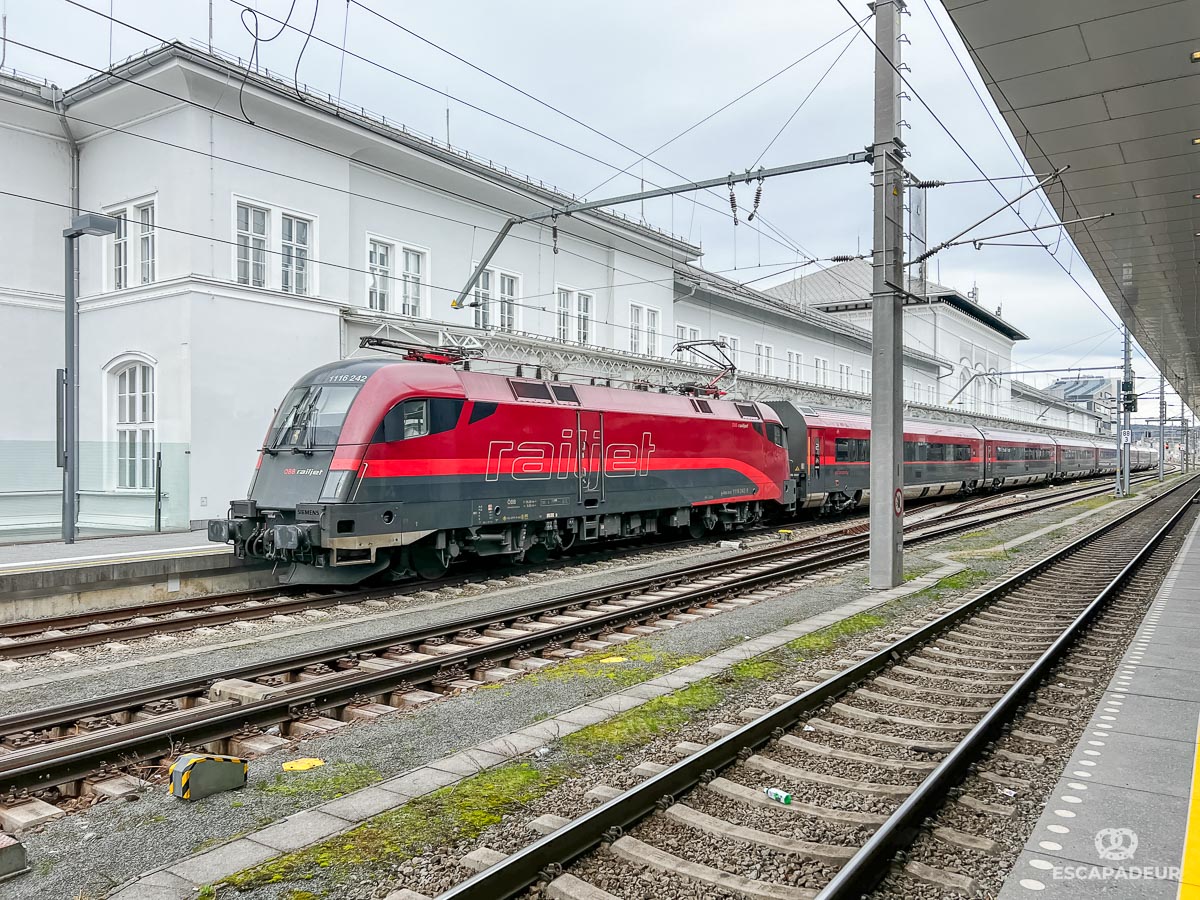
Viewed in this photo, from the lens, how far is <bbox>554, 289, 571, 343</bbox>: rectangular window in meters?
28.3

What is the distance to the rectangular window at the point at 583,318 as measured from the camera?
2932 cm

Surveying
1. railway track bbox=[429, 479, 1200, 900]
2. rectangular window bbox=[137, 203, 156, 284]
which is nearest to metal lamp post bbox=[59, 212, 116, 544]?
rectangular window bbox=[137, 203, 156, 284]

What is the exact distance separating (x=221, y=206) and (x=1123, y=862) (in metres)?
19.7

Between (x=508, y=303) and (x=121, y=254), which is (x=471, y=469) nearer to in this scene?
(x=121, y=254)

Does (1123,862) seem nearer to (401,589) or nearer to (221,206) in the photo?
(401,589)

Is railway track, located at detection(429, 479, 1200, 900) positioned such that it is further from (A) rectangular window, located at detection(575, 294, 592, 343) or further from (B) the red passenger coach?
(A) rectangular window, located at detection(575, 294, 592, 343)

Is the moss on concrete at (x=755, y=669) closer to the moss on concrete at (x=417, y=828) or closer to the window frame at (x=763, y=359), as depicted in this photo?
the moss on concrete at (x=417, y=828)

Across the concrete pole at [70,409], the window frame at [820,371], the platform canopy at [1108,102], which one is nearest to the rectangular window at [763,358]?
the window frame at [820,371]

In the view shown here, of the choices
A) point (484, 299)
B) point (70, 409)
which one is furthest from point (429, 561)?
point (484, 299)

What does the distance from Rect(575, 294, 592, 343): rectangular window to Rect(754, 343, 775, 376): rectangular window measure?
497 inches

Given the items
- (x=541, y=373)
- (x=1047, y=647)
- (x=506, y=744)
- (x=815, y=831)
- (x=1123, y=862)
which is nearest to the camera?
(x=1123, y=862)

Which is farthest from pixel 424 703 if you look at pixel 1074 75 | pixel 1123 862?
pixel 1074 75

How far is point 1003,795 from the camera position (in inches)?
196
